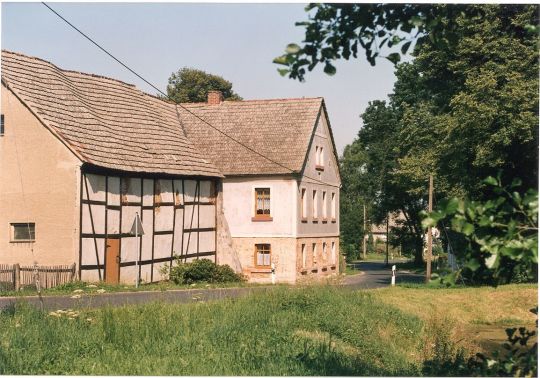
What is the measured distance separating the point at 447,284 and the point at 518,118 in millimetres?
24276

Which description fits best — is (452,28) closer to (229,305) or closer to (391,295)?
(229,305)

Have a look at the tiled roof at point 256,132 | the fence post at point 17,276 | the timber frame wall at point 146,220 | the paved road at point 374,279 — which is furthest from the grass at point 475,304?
the fence post at point 17,276

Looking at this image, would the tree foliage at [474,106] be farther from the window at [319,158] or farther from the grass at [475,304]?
the window at [319,158]

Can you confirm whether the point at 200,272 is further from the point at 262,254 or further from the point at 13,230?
the point at 13,230

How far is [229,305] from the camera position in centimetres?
1645

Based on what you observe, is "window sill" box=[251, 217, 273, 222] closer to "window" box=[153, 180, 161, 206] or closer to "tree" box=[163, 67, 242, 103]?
"window" box=[153, 180, 161, 206]

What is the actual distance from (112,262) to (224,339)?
14526mm

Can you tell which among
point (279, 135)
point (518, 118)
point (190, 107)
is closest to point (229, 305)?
point (518, 118)

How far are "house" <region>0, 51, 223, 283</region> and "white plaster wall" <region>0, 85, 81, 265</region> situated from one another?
1.3 inches

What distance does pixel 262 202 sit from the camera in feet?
118

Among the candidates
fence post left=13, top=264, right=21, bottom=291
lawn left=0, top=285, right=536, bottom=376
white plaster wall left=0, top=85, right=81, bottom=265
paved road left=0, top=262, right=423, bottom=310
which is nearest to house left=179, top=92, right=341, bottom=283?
white plaster wall left=0, top=85, right=81, bottom=265

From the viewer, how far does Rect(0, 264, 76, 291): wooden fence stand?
23.3 metres

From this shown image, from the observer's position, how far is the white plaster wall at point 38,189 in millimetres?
24922

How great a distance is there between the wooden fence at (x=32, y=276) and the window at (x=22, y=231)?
1260 mm
